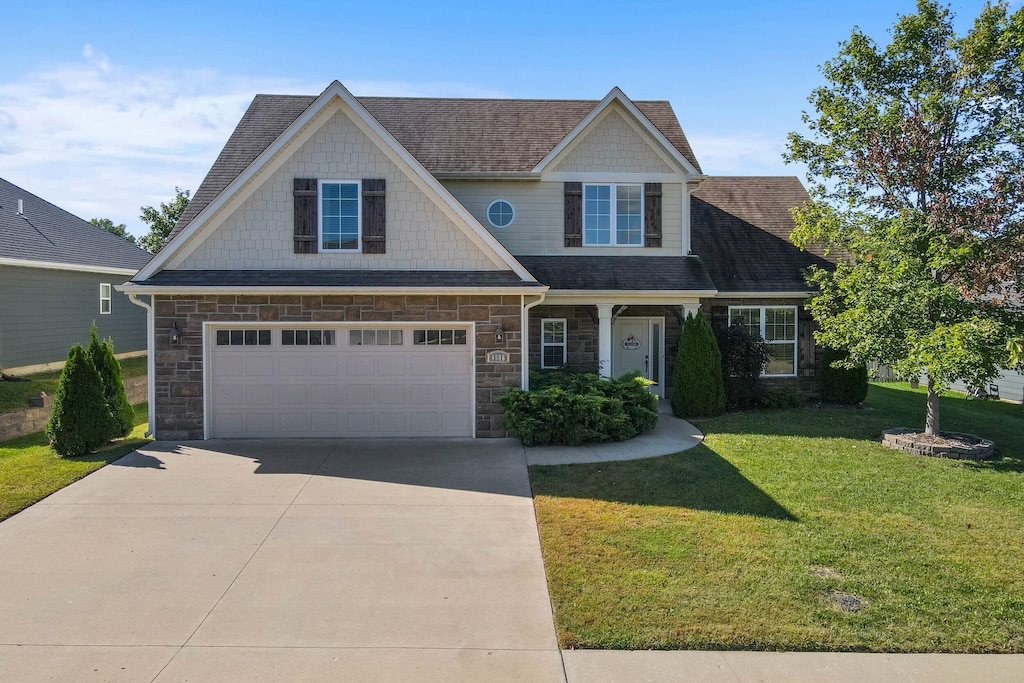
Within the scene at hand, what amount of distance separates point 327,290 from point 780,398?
33.8 feet

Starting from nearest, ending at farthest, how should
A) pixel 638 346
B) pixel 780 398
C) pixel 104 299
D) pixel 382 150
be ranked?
pixel 382 150
pixel 780 398
pixel 638 346
pixel 104 299

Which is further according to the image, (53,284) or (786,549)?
(53,284)

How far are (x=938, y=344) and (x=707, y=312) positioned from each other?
6310mm

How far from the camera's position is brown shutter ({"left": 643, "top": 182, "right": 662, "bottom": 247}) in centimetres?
1595

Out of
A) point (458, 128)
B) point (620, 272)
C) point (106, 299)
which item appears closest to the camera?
point (620, 272)

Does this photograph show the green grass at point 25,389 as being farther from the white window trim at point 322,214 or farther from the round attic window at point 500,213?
the round attic window at point 500,213

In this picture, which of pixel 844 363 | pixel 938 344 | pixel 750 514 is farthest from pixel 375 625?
pixel 844 363

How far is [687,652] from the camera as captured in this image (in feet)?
17.7

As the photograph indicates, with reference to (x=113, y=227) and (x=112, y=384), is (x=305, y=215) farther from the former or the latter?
(x=113, y=227)

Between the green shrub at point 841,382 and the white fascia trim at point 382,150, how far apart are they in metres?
8.10

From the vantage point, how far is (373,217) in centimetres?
1273

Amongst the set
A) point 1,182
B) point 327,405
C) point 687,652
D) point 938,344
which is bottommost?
point 687,652

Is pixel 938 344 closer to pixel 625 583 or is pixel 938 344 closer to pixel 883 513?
pixel 883 513

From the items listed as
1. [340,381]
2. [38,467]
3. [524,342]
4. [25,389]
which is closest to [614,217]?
[524,342]
